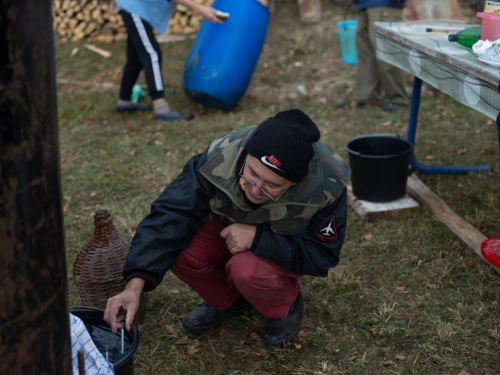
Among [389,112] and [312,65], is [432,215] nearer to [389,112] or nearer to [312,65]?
[389,112]

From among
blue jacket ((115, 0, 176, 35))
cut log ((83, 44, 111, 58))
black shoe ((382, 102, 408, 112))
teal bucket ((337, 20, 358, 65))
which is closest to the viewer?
blue jacket ((115, 0, 176, 35))

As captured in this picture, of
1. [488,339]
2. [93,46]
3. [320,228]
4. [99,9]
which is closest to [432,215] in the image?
[488,339]

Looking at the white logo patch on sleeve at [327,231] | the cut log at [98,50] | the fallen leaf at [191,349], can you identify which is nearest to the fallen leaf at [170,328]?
the fallen leaf at [191,349]

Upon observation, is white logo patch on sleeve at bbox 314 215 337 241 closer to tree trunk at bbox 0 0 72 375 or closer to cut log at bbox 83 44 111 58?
tree trunk at bbox 0 0 72 375

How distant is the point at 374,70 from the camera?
612 cm

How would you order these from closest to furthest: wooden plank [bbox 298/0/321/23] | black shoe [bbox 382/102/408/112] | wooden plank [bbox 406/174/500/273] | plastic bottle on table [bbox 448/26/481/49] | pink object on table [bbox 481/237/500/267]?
pink object on table [bbox 481/237/500/267] < plastic bottle on table [bbox 448/26/481/49] < wooden plank [bbox 406/174/500/273] < black shoe [bbox 382/102/408/112] < wooden plank [bbox 298/0/321/23]

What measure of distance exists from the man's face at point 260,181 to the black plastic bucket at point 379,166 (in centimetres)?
157

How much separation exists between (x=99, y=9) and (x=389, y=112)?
5470 millimetres

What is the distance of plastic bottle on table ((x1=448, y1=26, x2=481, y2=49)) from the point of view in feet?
10.4

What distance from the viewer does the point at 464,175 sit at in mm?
4340

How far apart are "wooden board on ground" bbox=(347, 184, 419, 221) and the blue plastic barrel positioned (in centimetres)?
265

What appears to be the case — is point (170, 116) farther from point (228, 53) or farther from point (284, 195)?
point (284, 195)

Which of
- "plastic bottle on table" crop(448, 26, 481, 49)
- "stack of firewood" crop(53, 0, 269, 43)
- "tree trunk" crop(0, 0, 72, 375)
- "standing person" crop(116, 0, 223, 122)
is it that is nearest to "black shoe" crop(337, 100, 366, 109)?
"standing person" crop(116, 0, 223, 122)

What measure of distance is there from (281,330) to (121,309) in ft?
2.80
